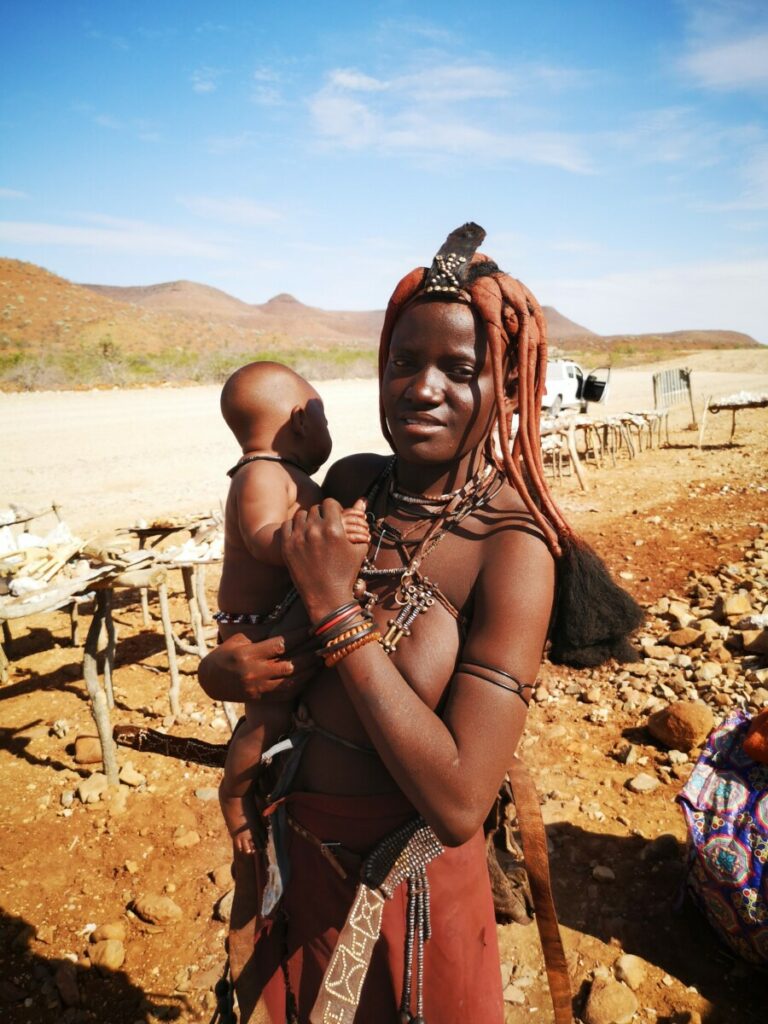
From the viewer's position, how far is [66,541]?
18.8 feet

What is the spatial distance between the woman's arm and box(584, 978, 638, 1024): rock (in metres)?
2.12

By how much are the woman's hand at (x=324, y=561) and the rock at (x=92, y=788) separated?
12.6ft

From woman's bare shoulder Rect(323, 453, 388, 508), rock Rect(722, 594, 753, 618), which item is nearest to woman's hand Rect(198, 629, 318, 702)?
woman's bare shoulder Rect(323, 453, 388, 508)

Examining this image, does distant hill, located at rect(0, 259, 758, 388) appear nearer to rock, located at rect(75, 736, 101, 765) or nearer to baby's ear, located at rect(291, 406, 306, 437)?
rock, located at rect(75, 736, 101, 765)

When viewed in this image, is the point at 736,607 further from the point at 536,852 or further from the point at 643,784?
the point at 536,852

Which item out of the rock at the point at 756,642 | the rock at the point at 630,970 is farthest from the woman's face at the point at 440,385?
the rock at the point at 756,642

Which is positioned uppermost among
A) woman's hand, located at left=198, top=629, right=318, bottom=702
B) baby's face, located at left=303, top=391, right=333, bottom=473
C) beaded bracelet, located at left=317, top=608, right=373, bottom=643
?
baby's face, located at left=303, top=391, right=333, bottom=473

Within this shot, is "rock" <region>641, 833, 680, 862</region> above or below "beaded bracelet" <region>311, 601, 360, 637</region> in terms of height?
below

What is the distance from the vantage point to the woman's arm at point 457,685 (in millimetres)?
1160

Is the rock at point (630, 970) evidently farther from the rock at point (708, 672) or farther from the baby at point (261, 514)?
the rock at point (708, 672)

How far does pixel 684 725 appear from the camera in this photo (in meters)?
4.18

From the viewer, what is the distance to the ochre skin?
1170 mm

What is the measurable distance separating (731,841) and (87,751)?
4.10 metres

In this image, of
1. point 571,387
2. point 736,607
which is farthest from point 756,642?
point 571,387
